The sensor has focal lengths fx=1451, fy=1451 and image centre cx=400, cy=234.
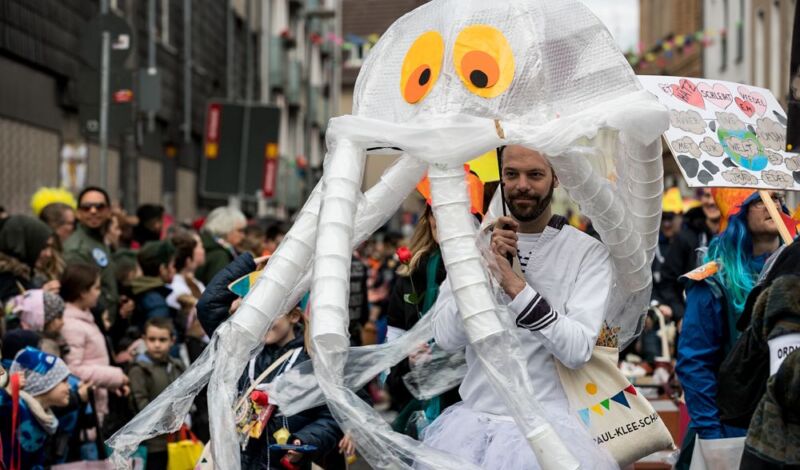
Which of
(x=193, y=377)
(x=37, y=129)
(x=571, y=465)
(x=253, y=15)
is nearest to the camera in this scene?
(x=571, y=465)

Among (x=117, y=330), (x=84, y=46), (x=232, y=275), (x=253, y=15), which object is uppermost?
(x=253, y=15)

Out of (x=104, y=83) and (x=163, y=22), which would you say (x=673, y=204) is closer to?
(x=104, y=83)

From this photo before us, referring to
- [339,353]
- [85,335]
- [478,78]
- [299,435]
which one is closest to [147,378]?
[85,335]

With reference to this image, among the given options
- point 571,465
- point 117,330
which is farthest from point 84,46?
point 571,465

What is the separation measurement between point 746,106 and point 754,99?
100 mm

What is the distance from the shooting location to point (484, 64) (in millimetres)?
4258

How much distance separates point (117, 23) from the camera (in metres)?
12.3

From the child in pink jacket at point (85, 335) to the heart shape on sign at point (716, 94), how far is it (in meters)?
4.11

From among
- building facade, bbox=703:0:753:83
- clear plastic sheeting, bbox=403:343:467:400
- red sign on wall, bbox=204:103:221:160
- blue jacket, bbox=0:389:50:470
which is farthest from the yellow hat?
building facade, bbox=703:0:753:83

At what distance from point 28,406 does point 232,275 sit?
1.56 m

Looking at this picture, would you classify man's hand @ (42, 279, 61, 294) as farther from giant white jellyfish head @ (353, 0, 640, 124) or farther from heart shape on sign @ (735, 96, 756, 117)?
giant white jellyfish head @ (353, 0, 640, 124)

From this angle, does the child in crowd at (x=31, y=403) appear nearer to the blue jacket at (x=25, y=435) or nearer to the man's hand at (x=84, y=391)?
the blue jacket at (x=25, y=435)

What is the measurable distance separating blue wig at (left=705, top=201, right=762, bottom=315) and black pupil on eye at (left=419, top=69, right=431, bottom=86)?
204 centimetres

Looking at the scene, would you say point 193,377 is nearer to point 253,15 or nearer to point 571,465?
point 571,465
